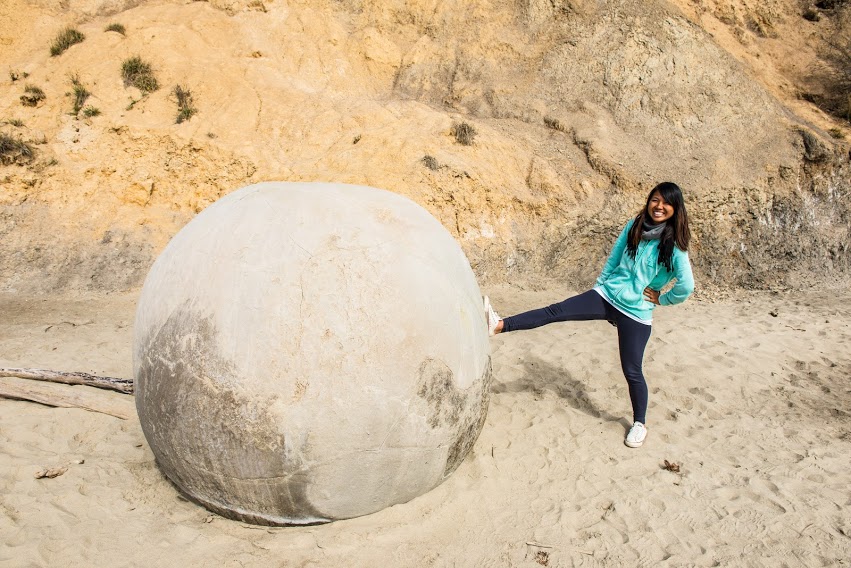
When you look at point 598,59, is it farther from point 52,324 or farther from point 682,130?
point 52,324

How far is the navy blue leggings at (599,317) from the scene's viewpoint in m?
3.50

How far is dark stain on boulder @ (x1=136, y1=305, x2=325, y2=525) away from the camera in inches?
95.3

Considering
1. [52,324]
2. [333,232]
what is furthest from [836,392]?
[52,324]

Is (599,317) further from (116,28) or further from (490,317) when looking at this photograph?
(116,28)

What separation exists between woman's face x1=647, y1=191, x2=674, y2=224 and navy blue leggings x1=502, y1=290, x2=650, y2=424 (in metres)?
0.62

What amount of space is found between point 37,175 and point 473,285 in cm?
750

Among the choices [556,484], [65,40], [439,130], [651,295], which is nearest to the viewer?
[556,484]

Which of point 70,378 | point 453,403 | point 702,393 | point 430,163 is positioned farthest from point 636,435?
point 430,163

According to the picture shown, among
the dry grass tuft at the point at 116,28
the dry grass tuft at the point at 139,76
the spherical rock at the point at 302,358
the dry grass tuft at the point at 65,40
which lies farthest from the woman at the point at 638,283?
the dry grass tuft at the point at 65,40

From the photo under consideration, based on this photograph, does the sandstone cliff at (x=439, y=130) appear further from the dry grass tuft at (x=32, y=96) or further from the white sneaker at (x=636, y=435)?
the white sneaker at (x=636, y=435)

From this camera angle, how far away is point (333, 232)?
2562 mm

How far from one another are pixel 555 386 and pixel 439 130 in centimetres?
507

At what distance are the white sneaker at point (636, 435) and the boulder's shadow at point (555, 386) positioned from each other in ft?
0.88

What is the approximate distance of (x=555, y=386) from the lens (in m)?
4.66
